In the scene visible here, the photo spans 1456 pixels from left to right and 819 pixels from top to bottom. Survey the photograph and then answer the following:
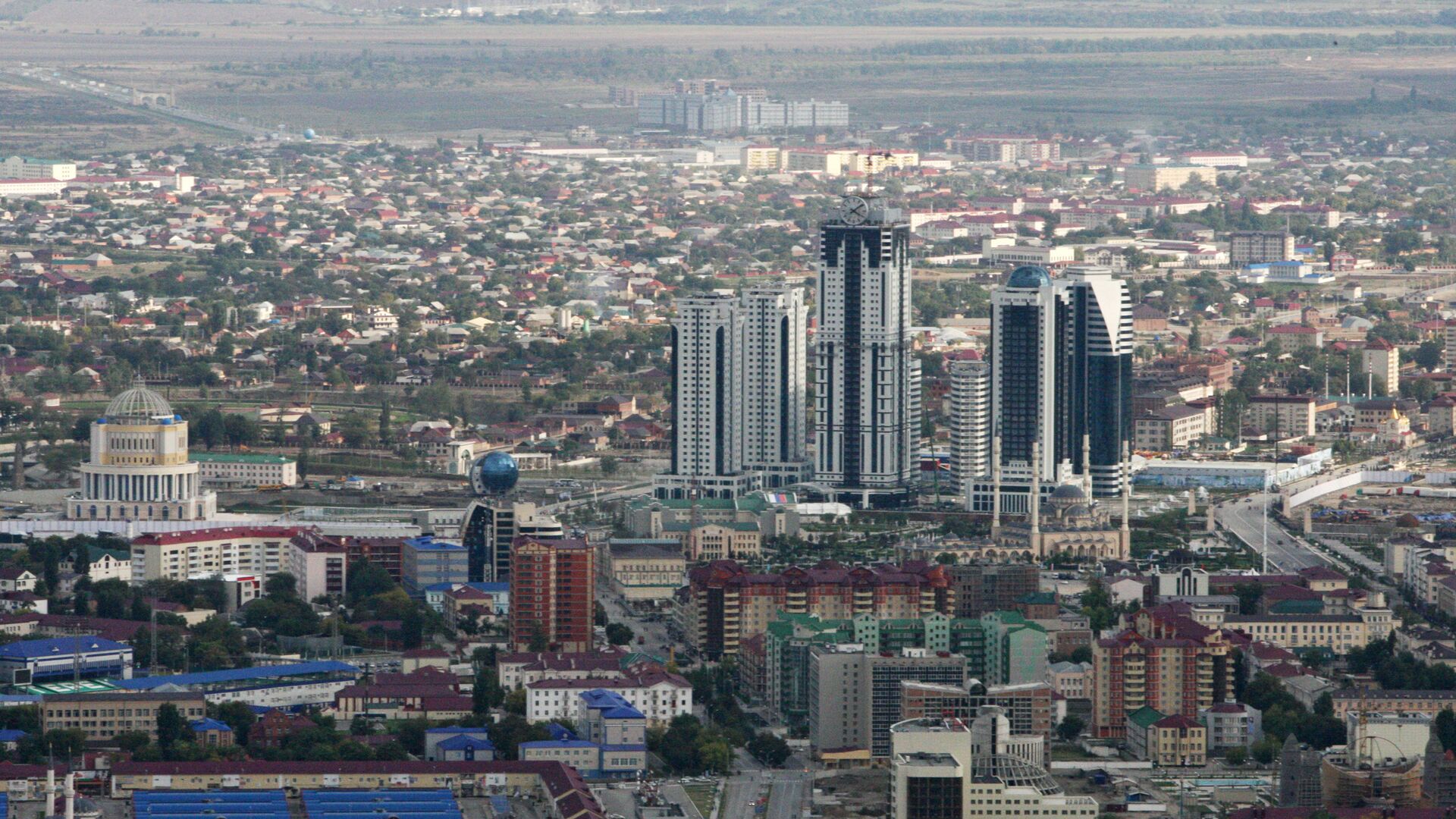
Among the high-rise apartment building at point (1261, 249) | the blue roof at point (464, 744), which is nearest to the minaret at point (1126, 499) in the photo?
the blue roof at point (464, 744)

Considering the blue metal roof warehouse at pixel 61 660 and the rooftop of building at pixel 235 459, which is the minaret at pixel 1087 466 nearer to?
the rooftop of building at pixel 235 459

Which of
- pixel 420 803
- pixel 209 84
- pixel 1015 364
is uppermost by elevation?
pixel 209 84

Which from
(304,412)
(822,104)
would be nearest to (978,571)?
(304,412)

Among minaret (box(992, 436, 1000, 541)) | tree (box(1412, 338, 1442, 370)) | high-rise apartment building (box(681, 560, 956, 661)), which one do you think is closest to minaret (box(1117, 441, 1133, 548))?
minaret (box(992, 436, 1000, 541))

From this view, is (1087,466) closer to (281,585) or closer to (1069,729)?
(281,585)

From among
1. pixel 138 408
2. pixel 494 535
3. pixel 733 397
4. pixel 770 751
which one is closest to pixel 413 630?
pixel 494 535

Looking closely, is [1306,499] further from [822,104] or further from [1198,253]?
[822,104]

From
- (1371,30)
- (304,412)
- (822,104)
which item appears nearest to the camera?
(304,412)
